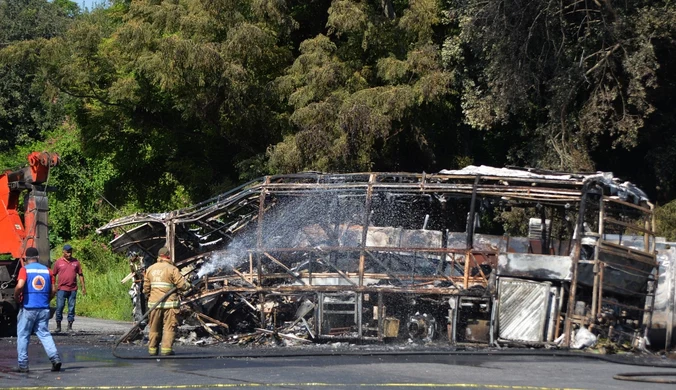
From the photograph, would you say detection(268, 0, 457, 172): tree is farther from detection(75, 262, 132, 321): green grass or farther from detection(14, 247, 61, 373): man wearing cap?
detection(14, 247, 61, 373): man wearing cap

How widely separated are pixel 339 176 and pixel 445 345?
140 inches

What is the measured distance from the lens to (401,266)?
57.8 ft

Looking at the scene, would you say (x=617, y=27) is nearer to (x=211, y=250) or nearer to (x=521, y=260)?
(x=521, y=260)

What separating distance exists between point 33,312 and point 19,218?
23.7 feet

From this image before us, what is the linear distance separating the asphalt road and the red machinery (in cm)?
272

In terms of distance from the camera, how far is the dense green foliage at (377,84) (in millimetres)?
23344

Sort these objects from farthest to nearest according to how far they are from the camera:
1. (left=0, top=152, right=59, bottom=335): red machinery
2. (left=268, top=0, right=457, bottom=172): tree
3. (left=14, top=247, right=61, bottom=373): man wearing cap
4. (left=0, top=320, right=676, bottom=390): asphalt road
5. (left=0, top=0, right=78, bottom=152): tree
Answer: (left=0, top=0, right=78, bottom=152): tree → (left=268, top=0, right=457, bottom=172): tree → (left=0, top=152, right=59, bottom=335): red machinery → (left=14, top=247, right=61, bottom=373): man wearing cap → (left=0, top=320, right=676, bottom=390): asphalt road

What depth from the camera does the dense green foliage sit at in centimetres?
2334

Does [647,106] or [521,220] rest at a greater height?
[647,106]

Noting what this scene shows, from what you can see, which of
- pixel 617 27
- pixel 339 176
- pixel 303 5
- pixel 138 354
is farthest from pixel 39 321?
pixel 303 5

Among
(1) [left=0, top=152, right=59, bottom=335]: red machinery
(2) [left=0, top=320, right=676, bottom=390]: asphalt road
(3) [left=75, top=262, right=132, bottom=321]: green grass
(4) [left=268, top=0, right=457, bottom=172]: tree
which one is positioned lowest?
(3) [left=75, top=262, right=132, bottom=321]: green grass

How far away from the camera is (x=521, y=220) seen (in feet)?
77.3

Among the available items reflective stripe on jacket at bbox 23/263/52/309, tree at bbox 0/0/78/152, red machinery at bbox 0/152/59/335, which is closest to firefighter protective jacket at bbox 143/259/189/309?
reflective stripe on jacket at bbox 23/263/52/309

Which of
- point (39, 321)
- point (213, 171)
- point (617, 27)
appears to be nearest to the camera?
point (39, 321)
